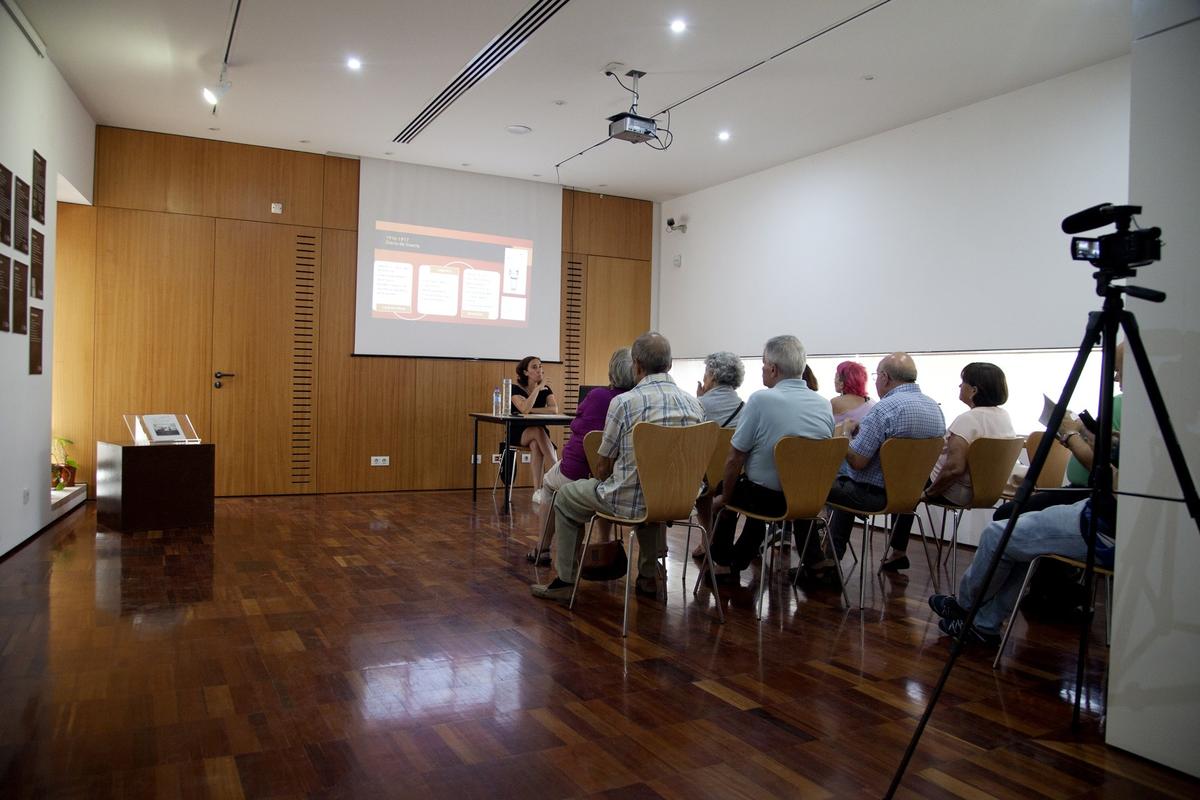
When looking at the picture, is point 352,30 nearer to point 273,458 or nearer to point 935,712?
point 273,458

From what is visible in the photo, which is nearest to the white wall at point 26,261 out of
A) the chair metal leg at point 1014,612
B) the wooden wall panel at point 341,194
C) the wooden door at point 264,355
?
the wooden door at point 264,355

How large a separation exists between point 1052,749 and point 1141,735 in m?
0.25

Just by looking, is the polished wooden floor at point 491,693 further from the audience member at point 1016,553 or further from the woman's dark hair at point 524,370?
the woman's dark hair at point 524,370

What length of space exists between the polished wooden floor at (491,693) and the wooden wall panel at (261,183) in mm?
4013

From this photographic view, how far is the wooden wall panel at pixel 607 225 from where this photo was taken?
9125 mm

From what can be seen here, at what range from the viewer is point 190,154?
291 inches

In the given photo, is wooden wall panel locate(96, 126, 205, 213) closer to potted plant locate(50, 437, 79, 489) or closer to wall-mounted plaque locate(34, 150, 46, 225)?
wall-mounted plaque locate(34, 150, 46, 225)

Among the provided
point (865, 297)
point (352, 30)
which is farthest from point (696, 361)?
point (352, 30)

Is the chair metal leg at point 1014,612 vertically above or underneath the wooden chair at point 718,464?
underneath

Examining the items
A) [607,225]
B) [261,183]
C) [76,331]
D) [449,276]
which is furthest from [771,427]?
[76,331]

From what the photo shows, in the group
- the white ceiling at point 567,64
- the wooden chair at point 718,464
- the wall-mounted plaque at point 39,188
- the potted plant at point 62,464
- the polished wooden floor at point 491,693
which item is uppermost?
the white ceiling at point 567,64

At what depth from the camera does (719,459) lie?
14.8ft

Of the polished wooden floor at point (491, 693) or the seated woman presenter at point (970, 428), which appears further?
the seated woman presenter at point (970, 428)

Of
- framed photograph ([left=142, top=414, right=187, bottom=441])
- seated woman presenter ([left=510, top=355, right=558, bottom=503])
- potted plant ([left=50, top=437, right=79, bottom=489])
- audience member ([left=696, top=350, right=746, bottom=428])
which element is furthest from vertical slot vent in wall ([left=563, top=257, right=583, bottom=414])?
potted plant ([left=50, top=437, right=79, bottom=489])
